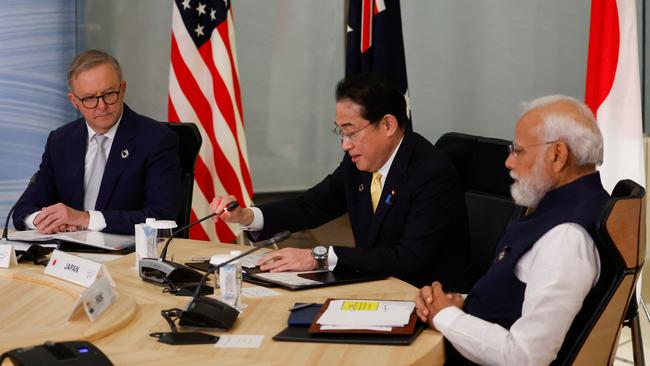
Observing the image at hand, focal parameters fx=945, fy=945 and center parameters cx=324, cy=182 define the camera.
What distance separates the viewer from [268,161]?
5457 mm

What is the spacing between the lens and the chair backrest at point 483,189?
3.18 metres

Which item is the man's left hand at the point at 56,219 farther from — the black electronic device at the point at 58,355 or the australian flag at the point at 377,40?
the australian flag at the point at 377,40

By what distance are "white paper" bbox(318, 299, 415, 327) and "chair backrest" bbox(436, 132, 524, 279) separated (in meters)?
0.87

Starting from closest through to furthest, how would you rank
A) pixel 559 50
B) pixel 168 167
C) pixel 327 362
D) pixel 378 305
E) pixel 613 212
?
pixel 327 362 < pixel 613 212 < pixel 378 305 < pixel 168 167 < pixel 559 50

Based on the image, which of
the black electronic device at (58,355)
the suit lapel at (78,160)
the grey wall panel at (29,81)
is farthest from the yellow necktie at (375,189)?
the grey wall panel at (29,81)

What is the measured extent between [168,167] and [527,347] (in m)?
1.89

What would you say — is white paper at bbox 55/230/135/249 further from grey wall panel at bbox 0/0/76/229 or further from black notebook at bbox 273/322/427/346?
grey wall panel at bbox 0/0/76/229

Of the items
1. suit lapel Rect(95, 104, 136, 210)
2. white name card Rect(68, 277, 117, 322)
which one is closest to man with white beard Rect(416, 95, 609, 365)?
white name card Rect(68, 277, 117, 322)

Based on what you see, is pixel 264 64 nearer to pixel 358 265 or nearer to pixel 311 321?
pixel 358 265

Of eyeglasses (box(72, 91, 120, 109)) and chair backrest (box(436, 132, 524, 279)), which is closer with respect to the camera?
chair backrest (box(436, 132, 524, 279))

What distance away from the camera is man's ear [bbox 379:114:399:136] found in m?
3.14

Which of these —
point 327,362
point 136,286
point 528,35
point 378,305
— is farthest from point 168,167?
point 528,35

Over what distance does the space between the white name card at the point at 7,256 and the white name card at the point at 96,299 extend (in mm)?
584

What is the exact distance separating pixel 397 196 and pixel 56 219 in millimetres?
1188
